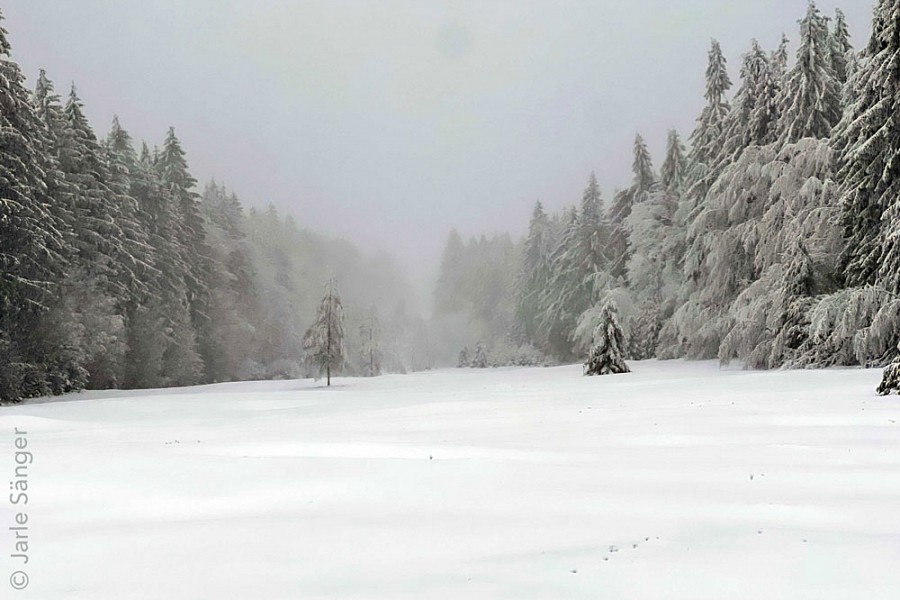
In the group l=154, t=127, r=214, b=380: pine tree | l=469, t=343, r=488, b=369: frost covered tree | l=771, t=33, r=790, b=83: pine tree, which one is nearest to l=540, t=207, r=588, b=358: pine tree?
Result: l=469, t=343, r=488, b=369: frost covered tree

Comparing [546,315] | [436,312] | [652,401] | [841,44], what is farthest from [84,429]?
[436,312]

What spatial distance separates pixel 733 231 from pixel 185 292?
3397 centimetres

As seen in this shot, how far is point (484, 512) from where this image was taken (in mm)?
5973

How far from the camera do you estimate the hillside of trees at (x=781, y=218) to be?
19797 mm

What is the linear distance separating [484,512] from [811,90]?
88.8 feet

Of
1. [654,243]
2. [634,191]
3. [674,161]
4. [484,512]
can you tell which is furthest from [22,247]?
[634,191]

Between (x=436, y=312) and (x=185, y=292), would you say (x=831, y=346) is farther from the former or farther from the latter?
(x=436, y=312)

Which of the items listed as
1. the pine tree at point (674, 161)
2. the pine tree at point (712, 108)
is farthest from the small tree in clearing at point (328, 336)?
the pine tree at point (712, 108)

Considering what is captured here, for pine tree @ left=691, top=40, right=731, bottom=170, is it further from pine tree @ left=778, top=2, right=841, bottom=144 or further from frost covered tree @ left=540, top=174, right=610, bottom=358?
frost covered tree @ left=540, top=174, right=610, bottom=358

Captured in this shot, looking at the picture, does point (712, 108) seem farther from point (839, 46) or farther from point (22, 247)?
point (22, 247)

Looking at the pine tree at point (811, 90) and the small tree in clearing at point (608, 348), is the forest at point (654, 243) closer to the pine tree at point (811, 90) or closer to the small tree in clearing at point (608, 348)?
the pine tree at point (811, 90)

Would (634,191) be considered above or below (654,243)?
above

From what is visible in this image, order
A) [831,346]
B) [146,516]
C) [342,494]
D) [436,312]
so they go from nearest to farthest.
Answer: [146,516] < [342,494] < [831,346] < [436,312]

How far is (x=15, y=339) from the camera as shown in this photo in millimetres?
27000
